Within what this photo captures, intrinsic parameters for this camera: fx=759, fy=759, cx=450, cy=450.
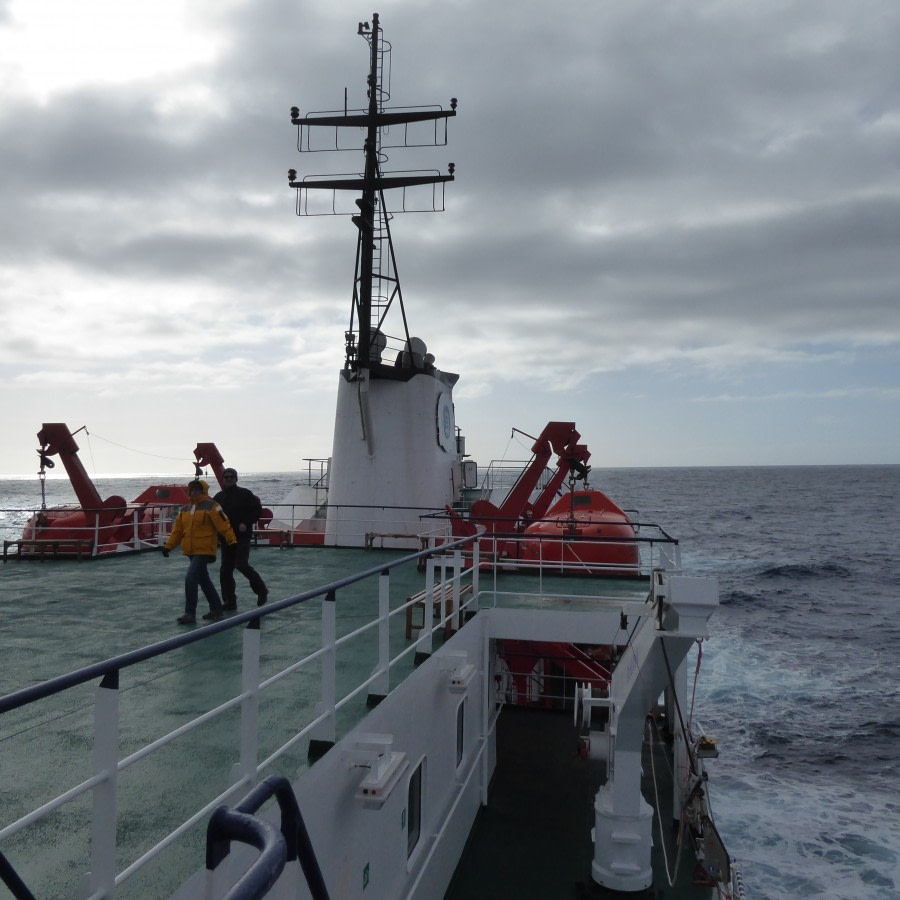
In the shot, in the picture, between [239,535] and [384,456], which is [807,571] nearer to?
[384,456]

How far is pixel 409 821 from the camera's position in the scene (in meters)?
7.05

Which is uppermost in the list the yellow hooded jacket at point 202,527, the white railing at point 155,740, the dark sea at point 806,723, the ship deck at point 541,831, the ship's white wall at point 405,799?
the yellow hooded jacket at point 202,527

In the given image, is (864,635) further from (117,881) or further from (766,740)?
(117,881)

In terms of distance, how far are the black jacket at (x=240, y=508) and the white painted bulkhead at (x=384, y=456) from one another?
7.69 metres

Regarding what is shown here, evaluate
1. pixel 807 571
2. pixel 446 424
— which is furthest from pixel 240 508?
pixel 807 571

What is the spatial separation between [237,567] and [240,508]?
2.36ft

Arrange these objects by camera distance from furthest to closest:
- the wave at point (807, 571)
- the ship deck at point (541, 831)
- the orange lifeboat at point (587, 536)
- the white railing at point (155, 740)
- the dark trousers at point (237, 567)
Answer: the wave at point (807, 571), the orange lifeboat at point (587, 536), the dark trousers at point (237, 567), the ship deck at point (541, 831), the white railing at point (155, 740)

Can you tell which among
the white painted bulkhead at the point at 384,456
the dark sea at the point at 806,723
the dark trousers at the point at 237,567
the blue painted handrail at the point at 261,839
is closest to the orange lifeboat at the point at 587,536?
the white painted bulkhead at the point at 384,456

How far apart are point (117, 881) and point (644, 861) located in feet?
21.8

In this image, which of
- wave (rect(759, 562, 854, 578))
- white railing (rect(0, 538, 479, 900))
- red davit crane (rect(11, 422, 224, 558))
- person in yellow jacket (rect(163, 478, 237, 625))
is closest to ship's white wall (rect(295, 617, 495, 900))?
white railing (rect(0, 538, 479, 900))

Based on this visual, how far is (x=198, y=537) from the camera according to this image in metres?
8.21

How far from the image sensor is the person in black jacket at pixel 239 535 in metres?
8.98

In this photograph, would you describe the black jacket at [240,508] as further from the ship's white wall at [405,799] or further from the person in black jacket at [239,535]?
the ship's white wall at [405,799]

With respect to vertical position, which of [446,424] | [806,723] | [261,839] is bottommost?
[806,723]
